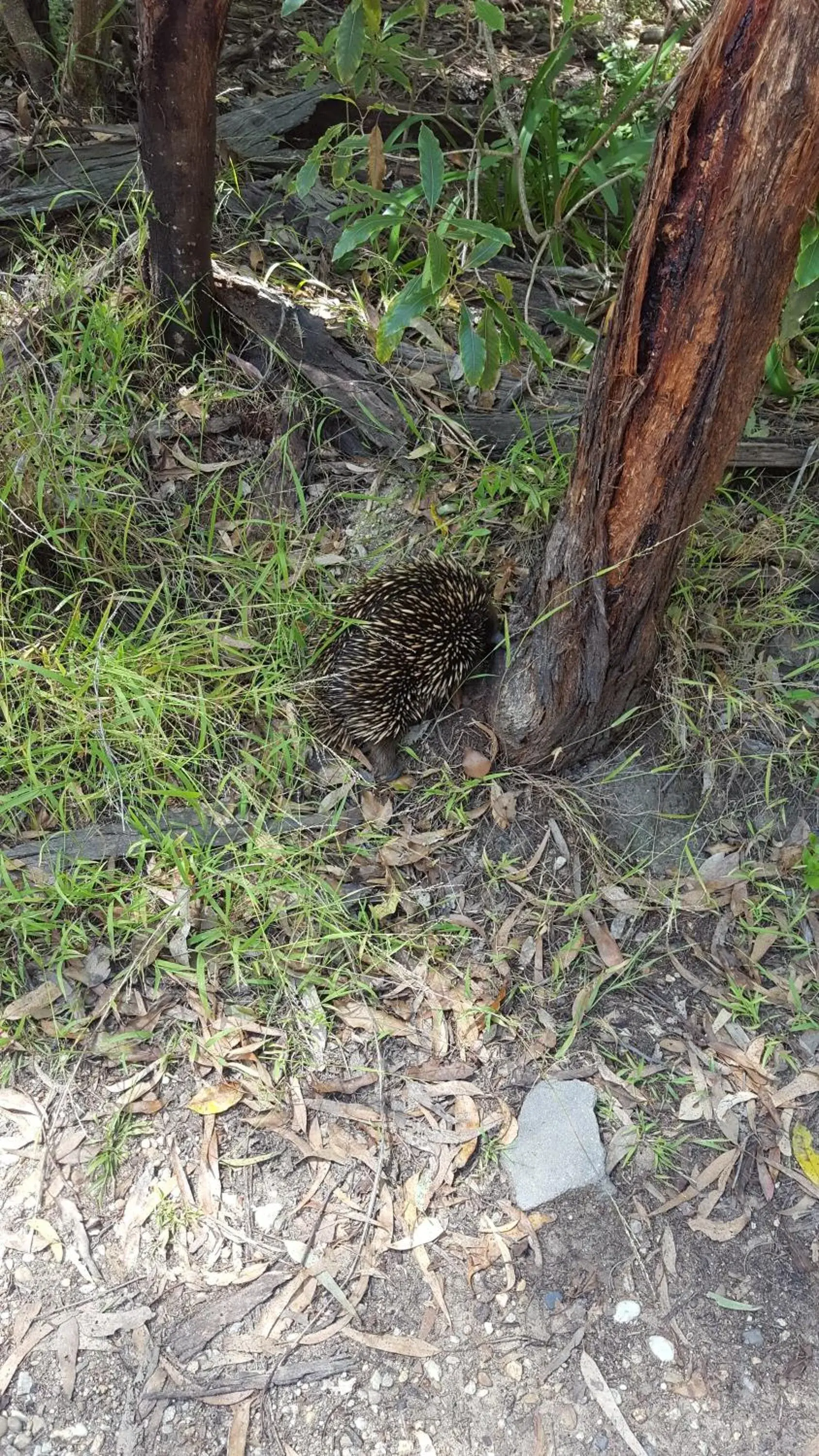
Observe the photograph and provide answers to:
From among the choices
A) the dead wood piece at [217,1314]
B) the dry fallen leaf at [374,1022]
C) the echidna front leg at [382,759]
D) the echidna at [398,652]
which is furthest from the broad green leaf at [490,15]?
the dead wood piece at [217,1314]

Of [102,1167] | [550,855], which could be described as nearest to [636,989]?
[550,855]

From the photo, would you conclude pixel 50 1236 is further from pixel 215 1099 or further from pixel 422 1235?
pixel 422 1235

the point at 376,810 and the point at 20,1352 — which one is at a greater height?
the point at 376,810

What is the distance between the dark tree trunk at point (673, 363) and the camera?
185cm

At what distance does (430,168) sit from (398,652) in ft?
3.88

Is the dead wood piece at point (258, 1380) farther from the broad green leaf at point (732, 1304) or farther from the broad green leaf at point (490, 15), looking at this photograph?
the broad green leaf at point (490, 15)

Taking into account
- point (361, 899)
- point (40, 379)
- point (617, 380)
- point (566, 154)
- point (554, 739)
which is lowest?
point (361, 899)

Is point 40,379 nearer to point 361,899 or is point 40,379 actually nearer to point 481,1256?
point 361,899

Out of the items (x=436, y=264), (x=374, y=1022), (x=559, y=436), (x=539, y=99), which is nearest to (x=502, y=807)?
(x=374, y=1022)

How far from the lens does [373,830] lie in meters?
2.72

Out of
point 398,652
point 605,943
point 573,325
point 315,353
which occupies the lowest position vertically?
point 605,943

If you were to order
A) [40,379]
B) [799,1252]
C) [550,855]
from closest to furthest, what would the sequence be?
[799,1252], [550,855], [40,379]

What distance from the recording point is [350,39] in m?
2.25

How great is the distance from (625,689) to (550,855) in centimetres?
48
